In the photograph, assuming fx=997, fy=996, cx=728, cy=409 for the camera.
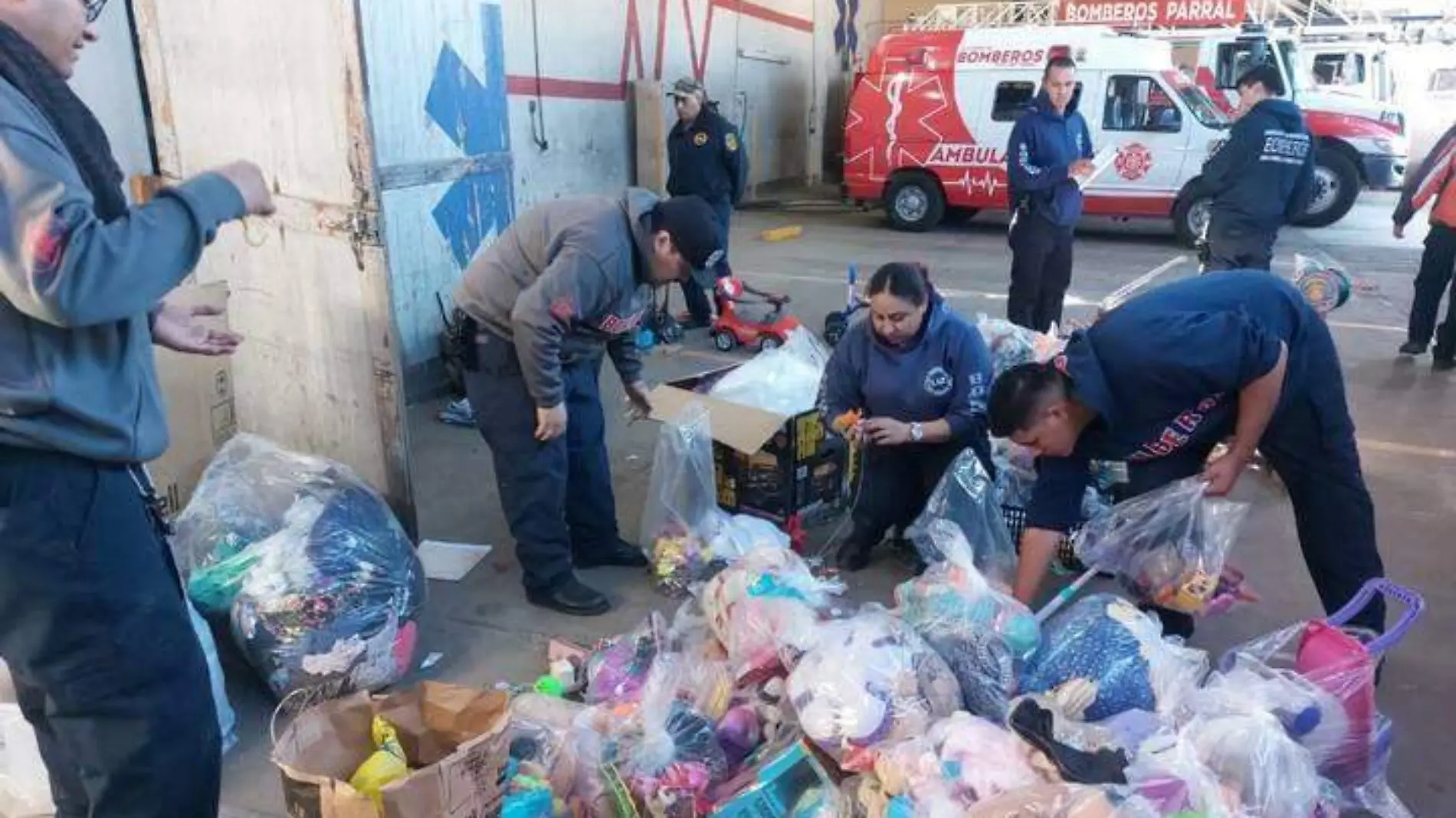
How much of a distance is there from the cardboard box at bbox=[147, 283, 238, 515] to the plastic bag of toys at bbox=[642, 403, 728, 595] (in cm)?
165

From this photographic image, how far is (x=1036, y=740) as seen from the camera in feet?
6.28

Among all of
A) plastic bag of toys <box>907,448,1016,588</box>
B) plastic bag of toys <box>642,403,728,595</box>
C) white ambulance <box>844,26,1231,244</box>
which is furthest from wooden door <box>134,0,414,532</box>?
white ambulance <box>844,26,1231,244</box>

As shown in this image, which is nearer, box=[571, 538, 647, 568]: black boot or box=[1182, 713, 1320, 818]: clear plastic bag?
box=[1182, 713, 1320, 818]: clear plastic bag

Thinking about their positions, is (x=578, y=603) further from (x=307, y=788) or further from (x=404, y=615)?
(x=307, y=788)

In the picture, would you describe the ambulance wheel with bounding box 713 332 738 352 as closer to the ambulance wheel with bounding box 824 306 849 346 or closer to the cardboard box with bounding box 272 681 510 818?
the ambulance wheel with bounding box 824 306 849 346

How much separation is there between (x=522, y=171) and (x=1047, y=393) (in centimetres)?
683

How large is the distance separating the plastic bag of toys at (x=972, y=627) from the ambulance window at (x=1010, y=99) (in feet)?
31.0

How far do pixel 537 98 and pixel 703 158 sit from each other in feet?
7.23

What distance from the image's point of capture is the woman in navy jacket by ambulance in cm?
328

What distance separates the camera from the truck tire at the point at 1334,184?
37.1 ft

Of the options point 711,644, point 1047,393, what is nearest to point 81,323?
point 711,644

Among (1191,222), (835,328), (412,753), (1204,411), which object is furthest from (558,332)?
(1191,222)

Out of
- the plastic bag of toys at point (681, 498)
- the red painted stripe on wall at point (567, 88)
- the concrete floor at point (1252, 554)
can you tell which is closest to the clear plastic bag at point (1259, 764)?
the concrete floor at point (1252, 554)

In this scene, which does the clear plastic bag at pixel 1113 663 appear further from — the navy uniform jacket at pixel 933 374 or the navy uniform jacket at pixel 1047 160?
the navy uniform jacket at pixel 1047 160
